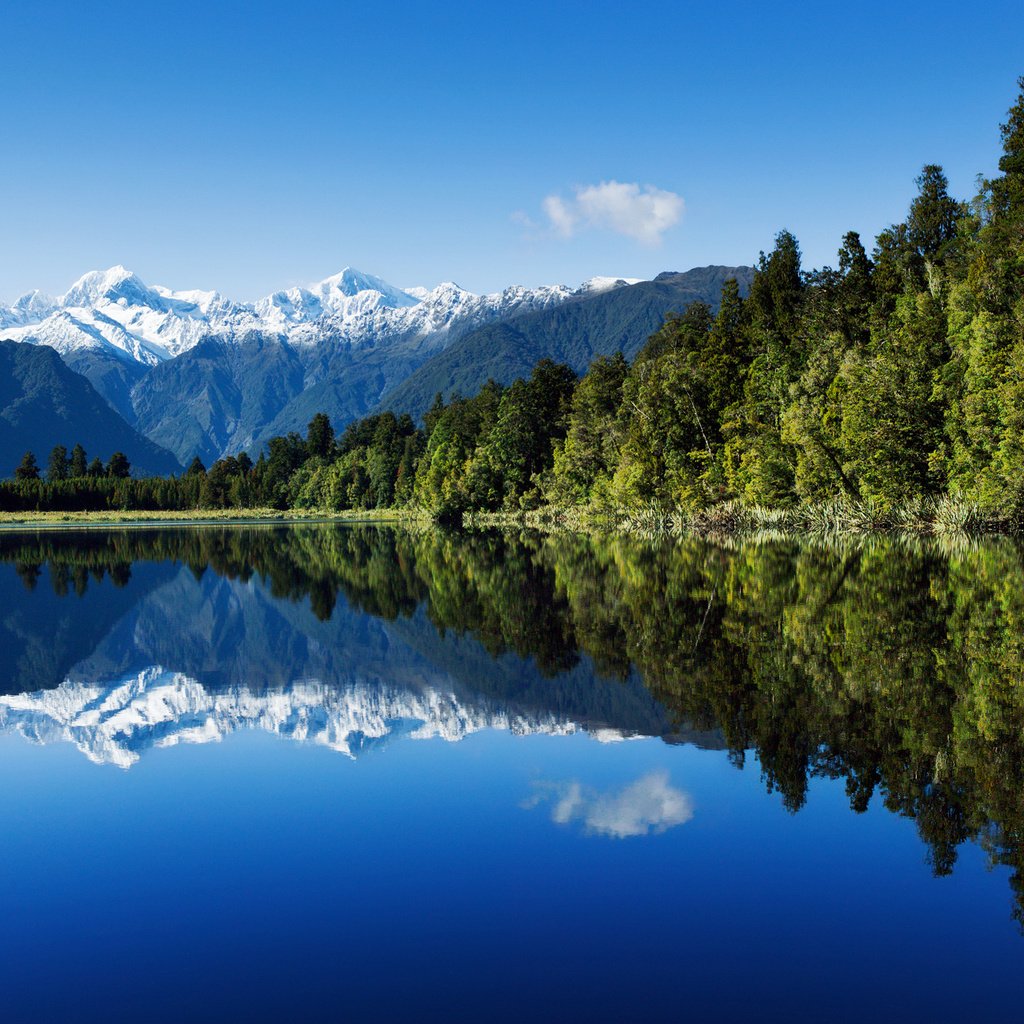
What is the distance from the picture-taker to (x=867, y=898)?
8734mm

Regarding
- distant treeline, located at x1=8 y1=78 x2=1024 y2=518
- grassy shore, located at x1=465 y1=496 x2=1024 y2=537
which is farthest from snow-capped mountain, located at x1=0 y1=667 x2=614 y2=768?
grassy shore, located at x1=465 y1=496 x2=1024 y2=537

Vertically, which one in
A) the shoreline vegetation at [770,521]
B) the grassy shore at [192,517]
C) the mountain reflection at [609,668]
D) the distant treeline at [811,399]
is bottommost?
the grassy shore at [192,517]

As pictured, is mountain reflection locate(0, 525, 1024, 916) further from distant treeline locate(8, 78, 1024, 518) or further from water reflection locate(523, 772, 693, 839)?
distant treeline locate(8, 78, 1024, 518)

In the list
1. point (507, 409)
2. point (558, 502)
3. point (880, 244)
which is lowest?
point (558, 502)

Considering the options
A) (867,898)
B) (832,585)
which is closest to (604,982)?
(867,898)

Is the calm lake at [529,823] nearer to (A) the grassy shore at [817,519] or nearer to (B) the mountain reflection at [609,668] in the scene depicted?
(B) the mountain reflection at [609,668]

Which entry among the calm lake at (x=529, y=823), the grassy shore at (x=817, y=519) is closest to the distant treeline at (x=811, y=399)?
the grassy shore at (x=817, y=519)

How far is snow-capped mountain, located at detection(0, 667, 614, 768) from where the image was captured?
15.6 metres

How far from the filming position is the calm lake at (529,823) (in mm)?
7434

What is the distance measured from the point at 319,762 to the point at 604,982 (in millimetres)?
7569

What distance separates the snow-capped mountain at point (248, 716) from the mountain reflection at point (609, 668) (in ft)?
0.24

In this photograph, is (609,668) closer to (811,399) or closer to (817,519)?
(817,519)

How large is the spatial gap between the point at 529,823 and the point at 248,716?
7850 mm

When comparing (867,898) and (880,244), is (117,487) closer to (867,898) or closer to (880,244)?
(880,244)
